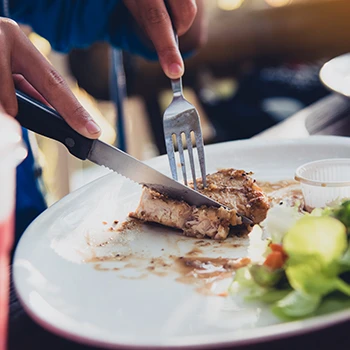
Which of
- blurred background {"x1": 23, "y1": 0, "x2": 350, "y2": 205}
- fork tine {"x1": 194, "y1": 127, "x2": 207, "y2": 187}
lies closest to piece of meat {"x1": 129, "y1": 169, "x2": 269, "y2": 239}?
fork tine {"x1": 194, "y1": 127, "x2": 207, "y2": 187}

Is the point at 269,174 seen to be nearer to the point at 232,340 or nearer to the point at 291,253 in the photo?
the point at 291,253

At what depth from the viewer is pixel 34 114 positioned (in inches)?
68.1

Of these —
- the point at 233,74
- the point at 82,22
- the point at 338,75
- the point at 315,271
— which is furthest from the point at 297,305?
the point at 233,74

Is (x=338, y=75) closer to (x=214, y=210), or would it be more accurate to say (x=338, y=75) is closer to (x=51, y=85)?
(x=214, y=210)

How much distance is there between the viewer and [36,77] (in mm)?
1771

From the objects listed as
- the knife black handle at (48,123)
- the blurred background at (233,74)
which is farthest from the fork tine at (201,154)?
the blurred background at (233,74)

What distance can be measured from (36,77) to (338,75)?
169 cm

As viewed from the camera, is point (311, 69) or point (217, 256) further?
point (311, 69)

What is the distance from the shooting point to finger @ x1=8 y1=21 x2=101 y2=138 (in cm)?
172

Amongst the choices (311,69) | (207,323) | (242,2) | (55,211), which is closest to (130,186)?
(55,211)

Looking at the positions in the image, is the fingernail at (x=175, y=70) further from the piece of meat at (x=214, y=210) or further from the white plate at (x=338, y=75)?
the white plate at (x=338, y=75)

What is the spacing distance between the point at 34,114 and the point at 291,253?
3.38 feet

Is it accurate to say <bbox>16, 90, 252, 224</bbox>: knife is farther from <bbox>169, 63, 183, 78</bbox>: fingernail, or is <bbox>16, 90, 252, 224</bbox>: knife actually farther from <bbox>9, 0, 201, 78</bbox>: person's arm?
<bbox>9, 0, 201, 78</bbox>: person's arm

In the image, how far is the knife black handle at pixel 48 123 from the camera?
1.73 metres
